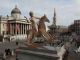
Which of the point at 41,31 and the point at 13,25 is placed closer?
the point at 41,31

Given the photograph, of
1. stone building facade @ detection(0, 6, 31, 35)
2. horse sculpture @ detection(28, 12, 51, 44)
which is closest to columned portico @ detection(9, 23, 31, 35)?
stone building facade @ detection(0, 6, 31, 35)

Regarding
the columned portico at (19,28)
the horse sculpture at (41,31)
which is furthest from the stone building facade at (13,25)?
the horse sculpture at (41,31)

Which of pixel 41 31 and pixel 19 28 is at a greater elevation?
pixel 41 31

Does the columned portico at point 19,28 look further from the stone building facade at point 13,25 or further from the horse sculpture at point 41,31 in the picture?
the horse sculpture at point 41,31

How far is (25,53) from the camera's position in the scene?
10.8 meters

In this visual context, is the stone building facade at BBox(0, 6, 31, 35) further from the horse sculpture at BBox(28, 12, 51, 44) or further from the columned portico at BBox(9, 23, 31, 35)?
the horse sculpture at BBox(28, 12, 51, 44)

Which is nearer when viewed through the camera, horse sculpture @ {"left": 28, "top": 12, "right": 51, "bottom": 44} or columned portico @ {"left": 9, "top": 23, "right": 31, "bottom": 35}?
horse sculpture @ {"left": 28, "top": 12, "right": 51, "bottom": 44}

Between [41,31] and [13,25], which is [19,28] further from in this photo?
[41,31]

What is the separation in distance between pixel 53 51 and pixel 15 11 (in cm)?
5266

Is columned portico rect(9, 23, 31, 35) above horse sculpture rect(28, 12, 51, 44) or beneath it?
beneath

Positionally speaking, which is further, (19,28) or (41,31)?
(19,28)

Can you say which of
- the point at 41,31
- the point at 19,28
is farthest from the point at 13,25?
the point at 41,31

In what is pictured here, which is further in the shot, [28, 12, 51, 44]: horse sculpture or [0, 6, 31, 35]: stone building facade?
[0, 6, 31, 35]: stone building facade

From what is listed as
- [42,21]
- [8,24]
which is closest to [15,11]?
[8,24]
